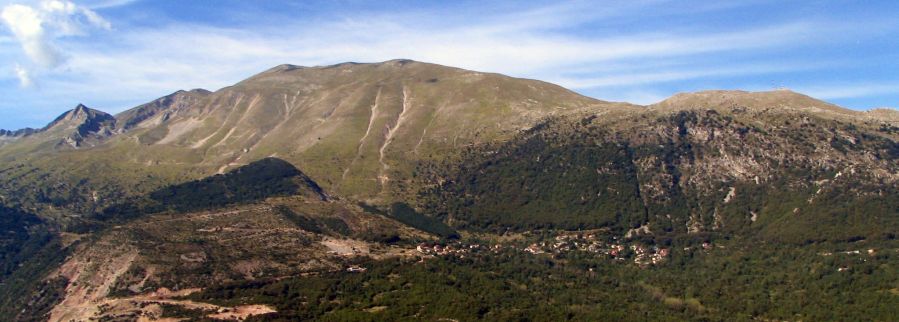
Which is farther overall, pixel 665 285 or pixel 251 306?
pixel 665 285

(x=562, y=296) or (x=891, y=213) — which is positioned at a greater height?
(x=891, y=213)

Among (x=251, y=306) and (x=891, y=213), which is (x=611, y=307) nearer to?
(x=251, y=306)

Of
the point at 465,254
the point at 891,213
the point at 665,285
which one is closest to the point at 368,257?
the point at 465,254

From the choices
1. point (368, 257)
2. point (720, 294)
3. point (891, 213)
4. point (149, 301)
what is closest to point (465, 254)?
point (368, 257)

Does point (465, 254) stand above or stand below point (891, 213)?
below

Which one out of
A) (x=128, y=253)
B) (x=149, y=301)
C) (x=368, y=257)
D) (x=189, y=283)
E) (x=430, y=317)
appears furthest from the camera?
(x=368, y=257)

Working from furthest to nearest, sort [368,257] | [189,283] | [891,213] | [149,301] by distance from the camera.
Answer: [891,213] < [368,257] < [189,283] < [149,301]

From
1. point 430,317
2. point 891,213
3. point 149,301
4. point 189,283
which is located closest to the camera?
point 430,317

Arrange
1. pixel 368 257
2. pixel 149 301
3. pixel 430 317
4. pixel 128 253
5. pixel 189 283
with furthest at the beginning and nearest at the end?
pixel 368 257
pixel 128 253
pixel 189 283
pixel 149 301
pixel 430 317

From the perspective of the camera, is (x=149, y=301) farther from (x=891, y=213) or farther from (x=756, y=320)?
(x=891, y=213)
